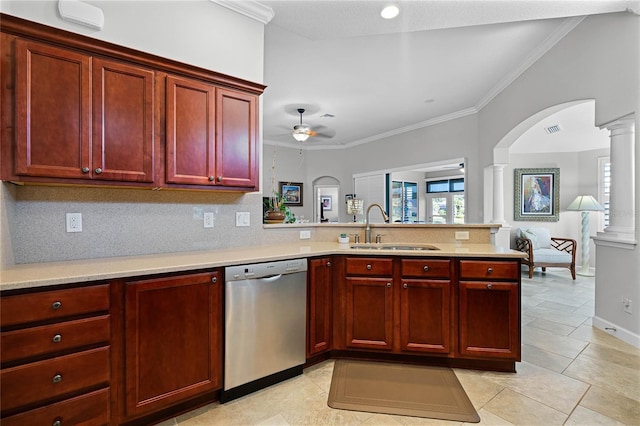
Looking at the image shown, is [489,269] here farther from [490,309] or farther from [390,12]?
[390,12]

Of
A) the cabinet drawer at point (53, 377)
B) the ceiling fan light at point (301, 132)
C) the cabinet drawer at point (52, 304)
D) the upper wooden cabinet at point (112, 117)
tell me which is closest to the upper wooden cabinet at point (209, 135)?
the upper wooden cabinet at point (112, 117)

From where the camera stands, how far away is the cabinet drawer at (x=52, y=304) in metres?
1.33

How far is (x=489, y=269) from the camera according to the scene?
2303 millimetres

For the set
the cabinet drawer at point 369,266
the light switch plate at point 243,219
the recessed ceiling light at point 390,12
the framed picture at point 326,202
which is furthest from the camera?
the framed picture at point 326,202

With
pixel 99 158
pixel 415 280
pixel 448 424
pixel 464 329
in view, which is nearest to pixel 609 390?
pixel 464 329

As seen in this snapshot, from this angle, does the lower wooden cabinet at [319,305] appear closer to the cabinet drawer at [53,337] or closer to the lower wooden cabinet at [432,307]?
the lower wooden cabinet at [432,307]

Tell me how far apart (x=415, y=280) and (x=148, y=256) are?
1954mm

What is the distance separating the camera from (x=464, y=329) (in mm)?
2328

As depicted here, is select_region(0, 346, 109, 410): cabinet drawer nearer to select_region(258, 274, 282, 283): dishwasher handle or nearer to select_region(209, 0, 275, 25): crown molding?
select_region(258, 274, 282, 283): dishwasher handle

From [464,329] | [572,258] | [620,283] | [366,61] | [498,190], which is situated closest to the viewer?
[464,329]

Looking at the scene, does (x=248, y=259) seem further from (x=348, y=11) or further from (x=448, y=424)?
(x=348, y=11)

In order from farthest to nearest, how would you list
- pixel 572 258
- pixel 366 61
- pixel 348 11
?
pixel 572 258 → pixel 366 61 → pixel 348 11

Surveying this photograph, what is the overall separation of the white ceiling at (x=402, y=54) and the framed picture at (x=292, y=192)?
198 cm

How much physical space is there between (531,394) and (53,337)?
2.80 m
